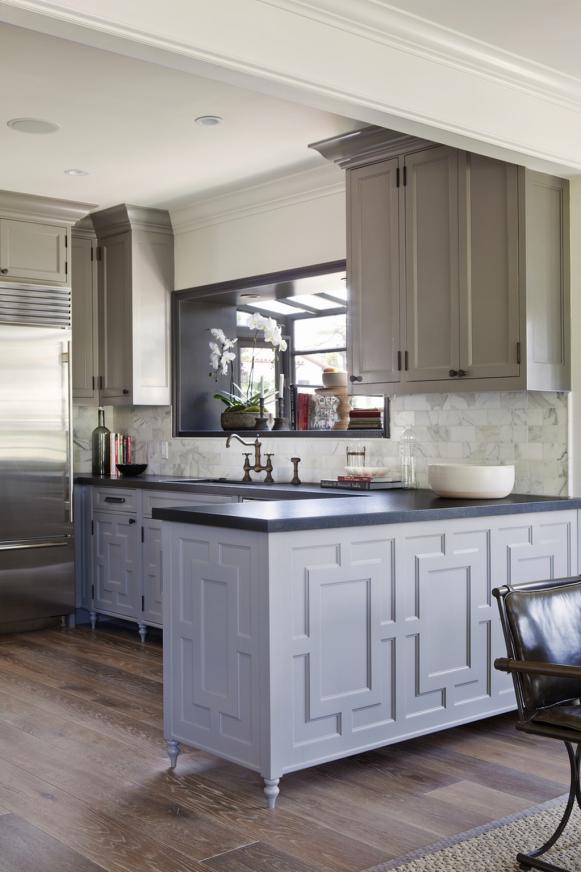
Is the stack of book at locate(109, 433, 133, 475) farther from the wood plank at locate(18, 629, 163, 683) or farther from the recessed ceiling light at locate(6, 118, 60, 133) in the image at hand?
the recessed ceiling light at locate(6, 118, 60, 133)

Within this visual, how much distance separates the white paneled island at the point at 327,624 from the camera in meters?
3.04

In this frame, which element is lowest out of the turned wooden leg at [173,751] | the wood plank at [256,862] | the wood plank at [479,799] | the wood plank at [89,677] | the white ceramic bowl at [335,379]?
the wood plank at [89,677]

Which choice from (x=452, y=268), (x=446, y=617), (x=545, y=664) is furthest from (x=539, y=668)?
(x=452, y=268)

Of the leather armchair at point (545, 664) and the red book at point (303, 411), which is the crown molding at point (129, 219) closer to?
the red book at point (303, 411)

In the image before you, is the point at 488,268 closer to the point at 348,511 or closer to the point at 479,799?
the point at 348,511

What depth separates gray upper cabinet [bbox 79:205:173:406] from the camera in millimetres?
6219

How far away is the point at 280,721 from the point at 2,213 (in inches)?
157

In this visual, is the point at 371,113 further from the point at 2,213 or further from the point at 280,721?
the point at 2,213

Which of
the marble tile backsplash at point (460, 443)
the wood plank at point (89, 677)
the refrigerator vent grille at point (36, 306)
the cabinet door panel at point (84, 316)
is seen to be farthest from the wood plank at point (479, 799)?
the cabinet door panel at point (84, 316)

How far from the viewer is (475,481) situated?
13.0 feet

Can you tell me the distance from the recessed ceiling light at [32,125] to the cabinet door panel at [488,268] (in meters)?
1.94

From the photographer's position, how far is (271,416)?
19.5 feet

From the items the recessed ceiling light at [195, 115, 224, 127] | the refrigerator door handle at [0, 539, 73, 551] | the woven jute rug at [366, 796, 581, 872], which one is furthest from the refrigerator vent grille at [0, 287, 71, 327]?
the woven jute rug at [366, 796, 581, 872]

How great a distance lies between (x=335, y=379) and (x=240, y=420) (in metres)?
0.72
